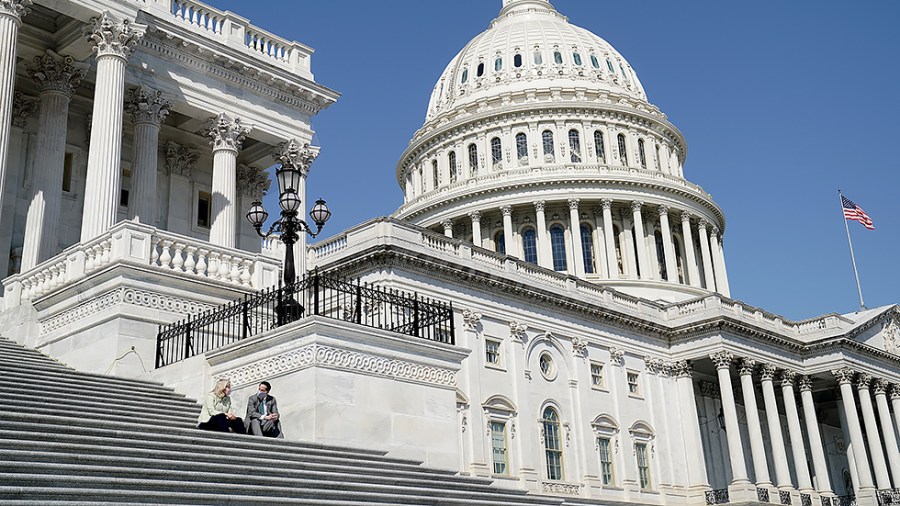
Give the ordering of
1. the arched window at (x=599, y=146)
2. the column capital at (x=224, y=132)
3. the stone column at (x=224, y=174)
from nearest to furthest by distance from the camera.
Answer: the stone column at (x=224, y=174)
the column capital at (x=224, y=132)
the arched window at (x=599, y=146)

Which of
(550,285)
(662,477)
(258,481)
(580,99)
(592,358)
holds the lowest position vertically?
(258,481)

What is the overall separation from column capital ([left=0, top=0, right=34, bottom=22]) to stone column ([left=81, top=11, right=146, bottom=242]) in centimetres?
193

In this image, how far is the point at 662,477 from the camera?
5134 cm

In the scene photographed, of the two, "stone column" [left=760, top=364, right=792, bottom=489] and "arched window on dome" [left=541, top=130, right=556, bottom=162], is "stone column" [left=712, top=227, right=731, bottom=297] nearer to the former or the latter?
"arched window on dome" [left=541, top=130, right=556, bottom=162]

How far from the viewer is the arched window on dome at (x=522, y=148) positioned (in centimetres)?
7812

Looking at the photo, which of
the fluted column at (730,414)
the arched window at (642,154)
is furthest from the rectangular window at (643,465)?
the arched window at (642,154)

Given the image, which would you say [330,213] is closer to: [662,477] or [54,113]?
[54,113]

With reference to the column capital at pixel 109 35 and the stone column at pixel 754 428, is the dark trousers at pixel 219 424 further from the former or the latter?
the stone column at pixel 754 428

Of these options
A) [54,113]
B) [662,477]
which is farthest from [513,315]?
[54,113]

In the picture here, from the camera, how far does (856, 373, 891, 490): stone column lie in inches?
2355

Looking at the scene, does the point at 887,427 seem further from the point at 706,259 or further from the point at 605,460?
the point at 605,460

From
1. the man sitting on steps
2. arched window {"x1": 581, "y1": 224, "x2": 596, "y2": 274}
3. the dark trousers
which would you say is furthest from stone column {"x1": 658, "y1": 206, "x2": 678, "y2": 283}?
the dark trousers

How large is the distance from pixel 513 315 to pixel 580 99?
38.9 metres

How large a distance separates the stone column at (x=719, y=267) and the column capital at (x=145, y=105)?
57.8m
